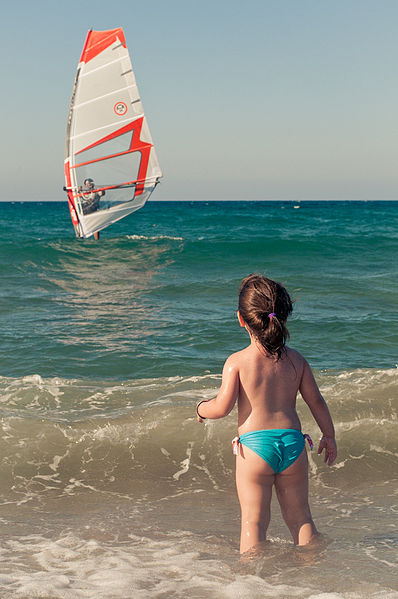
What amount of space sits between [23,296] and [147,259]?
8968 mm

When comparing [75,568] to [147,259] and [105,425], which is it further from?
[147,259]

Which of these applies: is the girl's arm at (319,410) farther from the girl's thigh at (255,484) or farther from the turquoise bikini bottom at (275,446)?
the girl's thigh at (255,484)

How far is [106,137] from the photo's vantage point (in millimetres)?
21391

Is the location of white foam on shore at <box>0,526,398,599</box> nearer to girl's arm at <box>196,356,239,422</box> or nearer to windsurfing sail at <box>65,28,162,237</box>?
girl's arm at <box>196,356,239,422</box>

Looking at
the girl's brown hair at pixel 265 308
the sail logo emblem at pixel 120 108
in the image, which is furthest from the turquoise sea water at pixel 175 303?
the sail logo emblem at pixel 120 108

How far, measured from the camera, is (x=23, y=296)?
1431cm

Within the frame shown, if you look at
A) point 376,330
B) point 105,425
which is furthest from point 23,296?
point 105,425

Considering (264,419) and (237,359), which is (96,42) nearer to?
(237,359)

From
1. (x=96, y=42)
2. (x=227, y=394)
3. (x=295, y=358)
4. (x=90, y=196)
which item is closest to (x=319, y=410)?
(x=295, y=358)

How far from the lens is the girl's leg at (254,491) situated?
121 inches

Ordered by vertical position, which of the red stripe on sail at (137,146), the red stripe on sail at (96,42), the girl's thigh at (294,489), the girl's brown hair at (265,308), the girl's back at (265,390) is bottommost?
the girl's thigh at (294,489)

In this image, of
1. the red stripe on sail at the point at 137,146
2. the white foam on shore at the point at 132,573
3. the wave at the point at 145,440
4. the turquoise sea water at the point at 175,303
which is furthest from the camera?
the red stripe on sail at the point at 137,146

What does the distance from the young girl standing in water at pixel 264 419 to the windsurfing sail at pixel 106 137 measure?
1939cm

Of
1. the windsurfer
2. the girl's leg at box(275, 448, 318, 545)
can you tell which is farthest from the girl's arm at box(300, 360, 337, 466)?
the windsurfer
